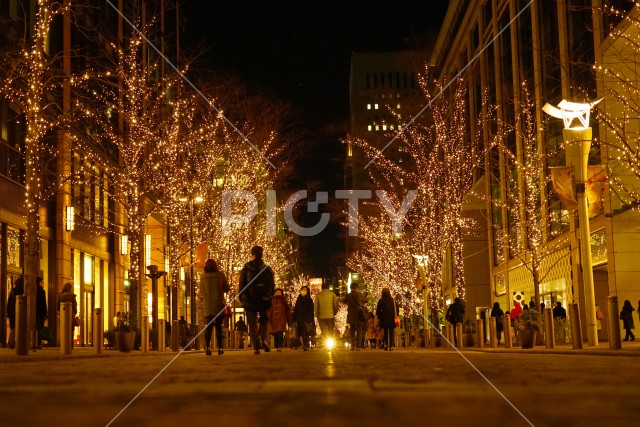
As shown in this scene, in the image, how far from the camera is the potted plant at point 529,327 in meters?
23.9

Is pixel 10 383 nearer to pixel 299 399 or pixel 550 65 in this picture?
pixel 299 399

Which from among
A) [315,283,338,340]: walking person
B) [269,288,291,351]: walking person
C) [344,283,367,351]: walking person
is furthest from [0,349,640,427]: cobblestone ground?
[344,283,367,351]: walking person

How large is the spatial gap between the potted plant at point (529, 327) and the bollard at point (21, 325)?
12.8 m

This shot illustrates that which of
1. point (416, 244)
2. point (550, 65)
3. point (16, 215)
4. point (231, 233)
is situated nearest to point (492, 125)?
point (416, 244)

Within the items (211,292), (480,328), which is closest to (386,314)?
(480,328)

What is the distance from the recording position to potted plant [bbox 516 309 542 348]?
23.9 m

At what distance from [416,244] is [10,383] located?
38.8 metres

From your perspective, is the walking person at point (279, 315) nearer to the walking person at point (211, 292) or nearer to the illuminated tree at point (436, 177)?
the walking person at point (211, 292)

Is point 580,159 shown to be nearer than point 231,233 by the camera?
Yes

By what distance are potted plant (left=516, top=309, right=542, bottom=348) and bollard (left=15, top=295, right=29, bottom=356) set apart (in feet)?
42.1

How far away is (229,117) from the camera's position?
34.8 meters

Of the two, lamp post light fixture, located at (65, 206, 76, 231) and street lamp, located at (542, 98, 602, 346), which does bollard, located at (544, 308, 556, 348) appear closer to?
street lamp, located at (542, 98, 602, 346)

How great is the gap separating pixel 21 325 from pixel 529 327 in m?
13.2

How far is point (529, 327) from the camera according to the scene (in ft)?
79.0
